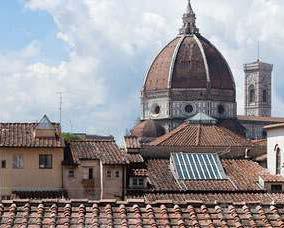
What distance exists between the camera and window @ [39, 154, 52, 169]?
147 feet

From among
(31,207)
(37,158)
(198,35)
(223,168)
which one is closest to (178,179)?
(223,168)

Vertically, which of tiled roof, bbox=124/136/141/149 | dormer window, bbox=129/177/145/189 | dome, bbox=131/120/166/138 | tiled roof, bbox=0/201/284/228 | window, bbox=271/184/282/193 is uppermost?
dome, bbox=131/120/166/138

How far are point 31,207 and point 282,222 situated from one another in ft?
11.3

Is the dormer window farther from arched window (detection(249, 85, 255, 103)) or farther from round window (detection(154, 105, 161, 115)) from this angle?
arched window (detection(249, 85, 255, 103))

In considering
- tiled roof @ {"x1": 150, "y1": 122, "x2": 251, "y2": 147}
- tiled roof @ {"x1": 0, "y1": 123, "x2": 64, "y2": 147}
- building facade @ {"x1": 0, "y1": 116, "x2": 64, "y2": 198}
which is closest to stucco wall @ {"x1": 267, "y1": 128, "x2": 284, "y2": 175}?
tiled roof @ {"x1": 150, "y1": 122, "x2": 251, "y2": 147}

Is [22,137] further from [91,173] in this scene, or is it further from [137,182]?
[137,182]

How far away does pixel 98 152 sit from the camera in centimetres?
4638

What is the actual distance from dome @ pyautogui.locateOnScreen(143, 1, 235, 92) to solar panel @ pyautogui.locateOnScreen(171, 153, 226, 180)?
2391 inches

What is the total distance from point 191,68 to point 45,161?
71.1 m

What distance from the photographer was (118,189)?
147ft

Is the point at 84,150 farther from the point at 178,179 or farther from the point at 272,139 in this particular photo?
the point at 272,139

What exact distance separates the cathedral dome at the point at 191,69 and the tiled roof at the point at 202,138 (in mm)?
45994

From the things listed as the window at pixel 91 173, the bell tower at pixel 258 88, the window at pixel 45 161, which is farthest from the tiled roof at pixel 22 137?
the bell tower at pixel 258 88

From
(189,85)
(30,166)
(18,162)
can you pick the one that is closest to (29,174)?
(30,166)
